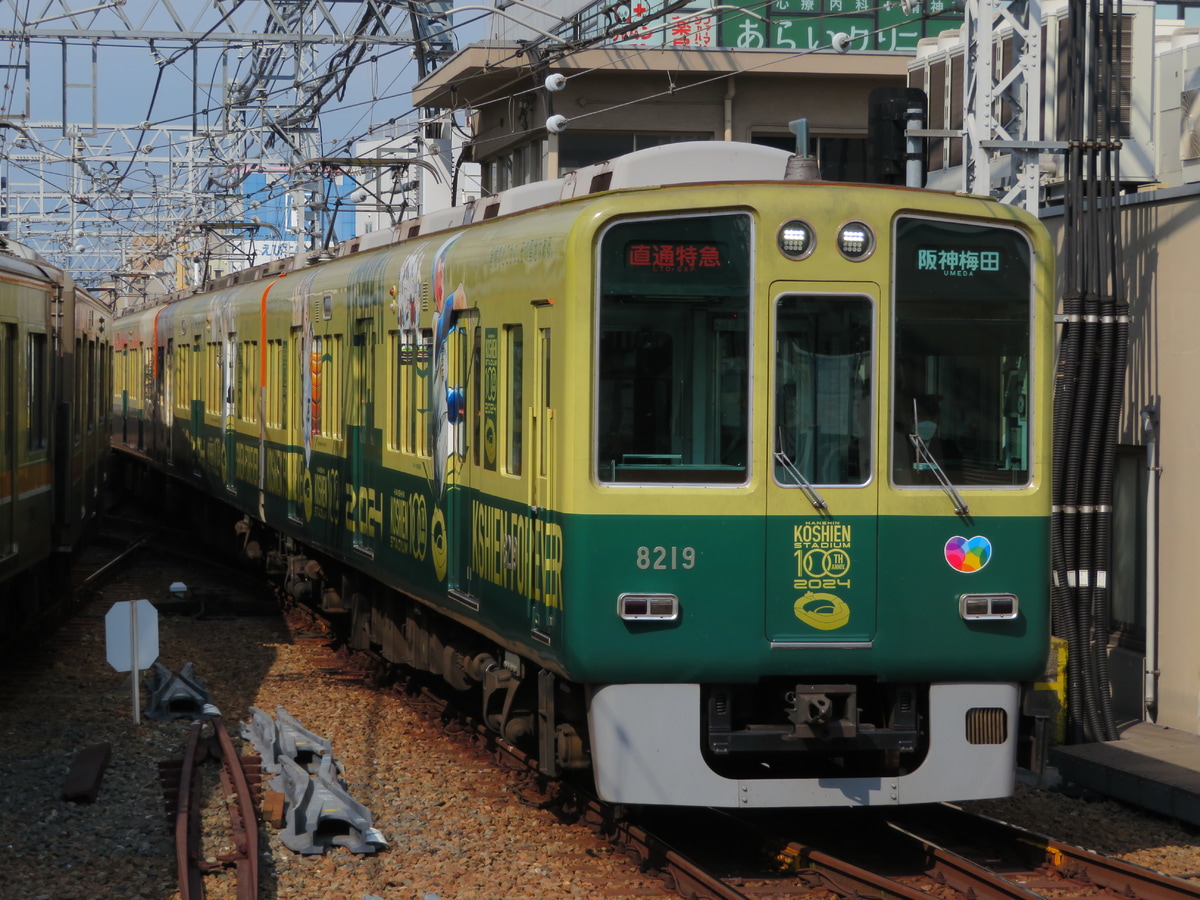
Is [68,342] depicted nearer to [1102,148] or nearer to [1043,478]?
[1102,148]

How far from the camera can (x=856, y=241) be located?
6.41 m

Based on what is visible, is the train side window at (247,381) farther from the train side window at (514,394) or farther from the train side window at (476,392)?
the train side window at (514,394)

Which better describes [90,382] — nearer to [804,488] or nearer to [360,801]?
[360,801]

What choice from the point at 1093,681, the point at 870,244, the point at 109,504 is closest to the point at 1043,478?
the point at 870,244

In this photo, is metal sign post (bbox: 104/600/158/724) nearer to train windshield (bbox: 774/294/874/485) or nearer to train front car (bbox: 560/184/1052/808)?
train front car (bbox: 560/184/1052/808)

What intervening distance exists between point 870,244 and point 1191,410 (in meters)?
3.97

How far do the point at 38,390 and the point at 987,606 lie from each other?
23.8 ft

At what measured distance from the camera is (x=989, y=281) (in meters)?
6.53

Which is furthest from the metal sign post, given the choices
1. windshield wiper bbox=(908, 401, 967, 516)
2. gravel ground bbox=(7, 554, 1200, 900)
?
windshield wiper bbox=(908, 401, 967, 516)

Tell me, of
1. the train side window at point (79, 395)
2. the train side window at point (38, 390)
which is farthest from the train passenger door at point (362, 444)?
the train side window at point (79, 395)

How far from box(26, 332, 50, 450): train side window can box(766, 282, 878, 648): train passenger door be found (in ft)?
20.3

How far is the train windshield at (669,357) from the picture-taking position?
6289 mm

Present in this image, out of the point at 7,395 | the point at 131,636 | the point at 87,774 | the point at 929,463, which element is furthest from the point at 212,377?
the point at 929,463

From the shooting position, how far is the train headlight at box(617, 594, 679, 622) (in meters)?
6.25
